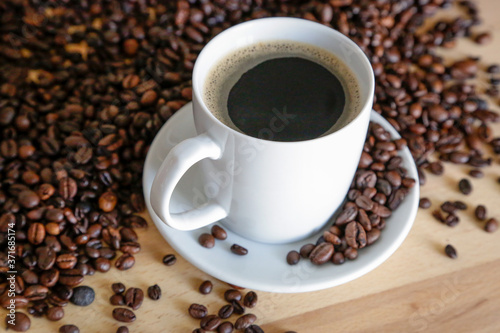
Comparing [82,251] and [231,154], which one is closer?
[231,154]

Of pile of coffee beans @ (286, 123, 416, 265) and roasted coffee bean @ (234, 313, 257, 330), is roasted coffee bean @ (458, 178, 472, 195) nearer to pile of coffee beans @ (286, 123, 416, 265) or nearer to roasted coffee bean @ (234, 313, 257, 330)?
pile of coffee beans @ (286, 123, 416, 265)

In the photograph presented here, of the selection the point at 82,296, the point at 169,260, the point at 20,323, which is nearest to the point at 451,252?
the point at 169,260

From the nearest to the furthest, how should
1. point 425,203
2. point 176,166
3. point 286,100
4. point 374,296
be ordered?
point 176,166 < point 286,100 < point 374,296 < point 425,203

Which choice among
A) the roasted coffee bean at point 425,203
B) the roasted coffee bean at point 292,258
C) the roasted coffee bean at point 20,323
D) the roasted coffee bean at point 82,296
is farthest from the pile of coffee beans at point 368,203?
the roasted coffee bean at point 20,323

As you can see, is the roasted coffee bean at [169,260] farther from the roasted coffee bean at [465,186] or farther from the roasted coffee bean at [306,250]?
the roasted coffee bean at [465,186]

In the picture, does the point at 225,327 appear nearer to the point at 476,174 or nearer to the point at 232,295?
the point at 232,295

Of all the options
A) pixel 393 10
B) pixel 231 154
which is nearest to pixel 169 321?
pixel 231 154

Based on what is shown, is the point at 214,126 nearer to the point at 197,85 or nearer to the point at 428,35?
the point at 197,85
